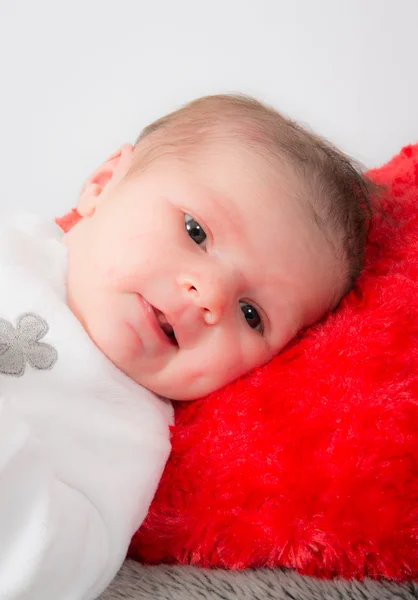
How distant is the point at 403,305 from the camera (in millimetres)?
1257

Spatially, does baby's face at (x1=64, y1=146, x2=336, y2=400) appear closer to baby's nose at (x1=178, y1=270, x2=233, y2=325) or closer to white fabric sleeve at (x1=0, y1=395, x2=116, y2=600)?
baby's nose at (x1=178, y1=270, x2=233, y2=325)

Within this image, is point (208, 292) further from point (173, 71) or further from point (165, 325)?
point (173, 71)

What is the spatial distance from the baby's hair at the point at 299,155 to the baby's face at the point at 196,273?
0.04m

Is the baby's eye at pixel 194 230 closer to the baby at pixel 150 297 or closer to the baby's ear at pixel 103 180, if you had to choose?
the baby at pixel 150 297

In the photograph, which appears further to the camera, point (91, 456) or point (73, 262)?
point (73, 262)

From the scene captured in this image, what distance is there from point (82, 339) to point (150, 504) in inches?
11.2

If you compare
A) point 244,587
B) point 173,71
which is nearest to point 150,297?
point 244,587

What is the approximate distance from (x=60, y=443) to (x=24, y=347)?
0.56ft

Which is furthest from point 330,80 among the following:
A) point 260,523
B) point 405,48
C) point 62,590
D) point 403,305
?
point 62,590

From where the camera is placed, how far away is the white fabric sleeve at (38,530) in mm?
910

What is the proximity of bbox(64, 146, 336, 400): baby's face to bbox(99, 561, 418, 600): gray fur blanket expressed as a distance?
31cm

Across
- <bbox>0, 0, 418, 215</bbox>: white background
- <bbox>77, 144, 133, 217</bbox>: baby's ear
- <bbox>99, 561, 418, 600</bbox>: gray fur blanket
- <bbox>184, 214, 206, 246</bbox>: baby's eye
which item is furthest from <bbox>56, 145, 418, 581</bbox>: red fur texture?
<bbox>0, 0, 418, 215</bbox>: white background

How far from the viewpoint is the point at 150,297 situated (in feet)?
3.93

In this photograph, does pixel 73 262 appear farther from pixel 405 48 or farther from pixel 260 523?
pixel 405 48
